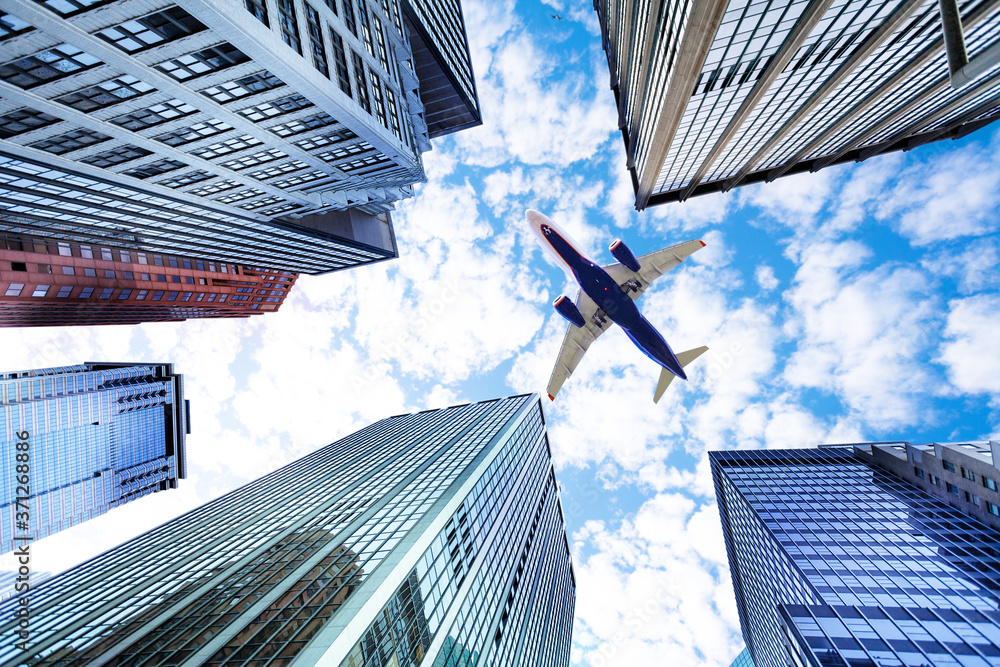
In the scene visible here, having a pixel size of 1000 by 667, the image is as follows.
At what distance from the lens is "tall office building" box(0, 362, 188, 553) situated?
8431 cm

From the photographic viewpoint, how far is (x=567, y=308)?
4472 centimetres

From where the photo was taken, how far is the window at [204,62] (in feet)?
69.2

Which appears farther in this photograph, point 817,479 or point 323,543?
point 817,479

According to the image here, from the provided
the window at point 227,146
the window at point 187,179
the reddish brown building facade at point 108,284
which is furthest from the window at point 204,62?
the reddish brown building facade at point 108,284

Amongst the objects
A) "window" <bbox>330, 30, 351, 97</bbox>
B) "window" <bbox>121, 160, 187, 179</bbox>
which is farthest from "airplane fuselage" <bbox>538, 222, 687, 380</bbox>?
"window" <bbox>121, 160, 187, 179</bbox>

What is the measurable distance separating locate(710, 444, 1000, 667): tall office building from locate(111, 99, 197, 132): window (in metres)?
53.7

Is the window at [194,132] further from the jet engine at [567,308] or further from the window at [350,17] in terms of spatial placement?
the jet engine at [567,308]

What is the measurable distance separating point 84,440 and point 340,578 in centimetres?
11075

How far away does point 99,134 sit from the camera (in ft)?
82.6

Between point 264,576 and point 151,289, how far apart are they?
61786 mm

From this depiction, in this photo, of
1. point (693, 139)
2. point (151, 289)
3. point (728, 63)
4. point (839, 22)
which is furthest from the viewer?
point (151, 289)

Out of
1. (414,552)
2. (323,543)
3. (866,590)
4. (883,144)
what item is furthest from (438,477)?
(883,144)

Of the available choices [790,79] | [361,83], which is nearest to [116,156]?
[361,83]

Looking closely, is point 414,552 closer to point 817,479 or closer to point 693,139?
point 693,139
